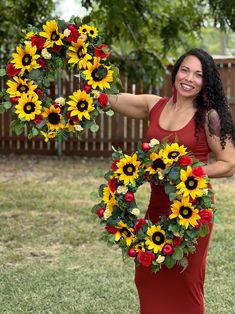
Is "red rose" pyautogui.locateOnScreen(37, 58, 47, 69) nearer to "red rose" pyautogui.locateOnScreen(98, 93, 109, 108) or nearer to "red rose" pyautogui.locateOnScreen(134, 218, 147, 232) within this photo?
"red rose" pyautogui.locateOnScreen(98, 93, 109, 108)

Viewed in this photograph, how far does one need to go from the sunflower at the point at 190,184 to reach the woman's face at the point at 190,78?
1.68 feet

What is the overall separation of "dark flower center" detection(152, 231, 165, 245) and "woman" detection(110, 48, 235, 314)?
0.27 metres

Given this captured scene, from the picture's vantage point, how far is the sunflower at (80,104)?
135 inches

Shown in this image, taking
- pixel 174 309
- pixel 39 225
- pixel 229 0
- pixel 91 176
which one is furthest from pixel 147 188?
pixel 174 309

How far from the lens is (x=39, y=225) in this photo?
671 centimetres

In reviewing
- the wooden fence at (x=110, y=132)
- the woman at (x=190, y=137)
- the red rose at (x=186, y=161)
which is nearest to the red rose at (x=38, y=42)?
the woman at (x=190, y=137)

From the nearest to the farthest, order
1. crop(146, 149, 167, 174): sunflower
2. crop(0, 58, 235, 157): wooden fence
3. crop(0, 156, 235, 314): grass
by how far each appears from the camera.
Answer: crop(146, 149, 167, 174): sunflower, crop(0, 156, 235, 314): grass, crop(0, 58, 235, 157): wooden fence

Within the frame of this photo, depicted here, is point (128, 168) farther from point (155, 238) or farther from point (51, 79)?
point (51, 79)

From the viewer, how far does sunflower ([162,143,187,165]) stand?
3.15m

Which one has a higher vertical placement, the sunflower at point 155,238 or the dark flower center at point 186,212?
the dark flower center at point 186,212

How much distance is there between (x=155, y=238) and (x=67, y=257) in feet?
8.35

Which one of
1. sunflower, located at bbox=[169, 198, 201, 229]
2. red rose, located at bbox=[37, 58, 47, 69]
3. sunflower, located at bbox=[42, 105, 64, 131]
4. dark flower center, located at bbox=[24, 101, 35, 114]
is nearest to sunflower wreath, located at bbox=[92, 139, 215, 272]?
sunflower, located at bbox=[169, 198, 201, 229]

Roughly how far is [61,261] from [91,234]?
0.91 m

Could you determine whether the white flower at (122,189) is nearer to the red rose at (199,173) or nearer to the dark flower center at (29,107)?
the red rose at (199,173)
